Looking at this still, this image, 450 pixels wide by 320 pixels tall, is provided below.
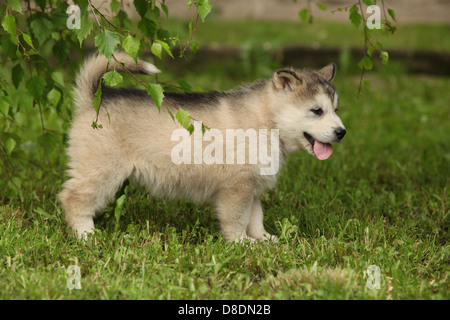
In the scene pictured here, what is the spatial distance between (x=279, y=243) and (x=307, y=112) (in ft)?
2.68

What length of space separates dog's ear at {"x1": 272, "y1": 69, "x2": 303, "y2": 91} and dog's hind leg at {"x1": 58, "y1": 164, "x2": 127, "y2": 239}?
1.11 meters

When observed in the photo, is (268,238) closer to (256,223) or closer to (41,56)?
(256,223)

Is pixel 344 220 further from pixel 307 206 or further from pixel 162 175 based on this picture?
pixel 162 175

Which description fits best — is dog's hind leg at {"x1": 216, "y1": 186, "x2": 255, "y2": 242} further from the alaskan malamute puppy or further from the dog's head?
the dog's head

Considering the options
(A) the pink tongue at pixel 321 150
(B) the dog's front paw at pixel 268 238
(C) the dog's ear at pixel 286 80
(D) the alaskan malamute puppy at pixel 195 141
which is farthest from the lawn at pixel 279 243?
(C) the dog's ear at pixel 286 80

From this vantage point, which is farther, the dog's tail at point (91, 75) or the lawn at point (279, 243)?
the dog's tail at point (91, 75)

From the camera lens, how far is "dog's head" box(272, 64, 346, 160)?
3510mm

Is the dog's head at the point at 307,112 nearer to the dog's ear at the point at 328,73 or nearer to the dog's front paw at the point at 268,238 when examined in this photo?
the dog's ear at the point at 328,73

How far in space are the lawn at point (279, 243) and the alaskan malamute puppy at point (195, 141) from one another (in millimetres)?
255

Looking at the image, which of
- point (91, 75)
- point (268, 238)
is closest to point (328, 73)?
point (268, 238)

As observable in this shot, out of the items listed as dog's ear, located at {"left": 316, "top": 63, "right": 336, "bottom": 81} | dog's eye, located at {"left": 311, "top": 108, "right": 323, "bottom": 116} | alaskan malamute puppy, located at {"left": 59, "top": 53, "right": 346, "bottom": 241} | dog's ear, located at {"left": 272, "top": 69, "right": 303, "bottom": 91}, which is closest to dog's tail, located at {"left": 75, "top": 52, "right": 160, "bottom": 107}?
alaskan malamute puppy, located at {"left": 59, "top": 53, "right": 346, "bottom": 241}

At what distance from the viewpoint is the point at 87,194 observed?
3570 millimetres

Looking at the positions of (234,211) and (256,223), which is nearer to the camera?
(234,211)

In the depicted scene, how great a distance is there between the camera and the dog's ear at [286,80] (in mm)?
3541
